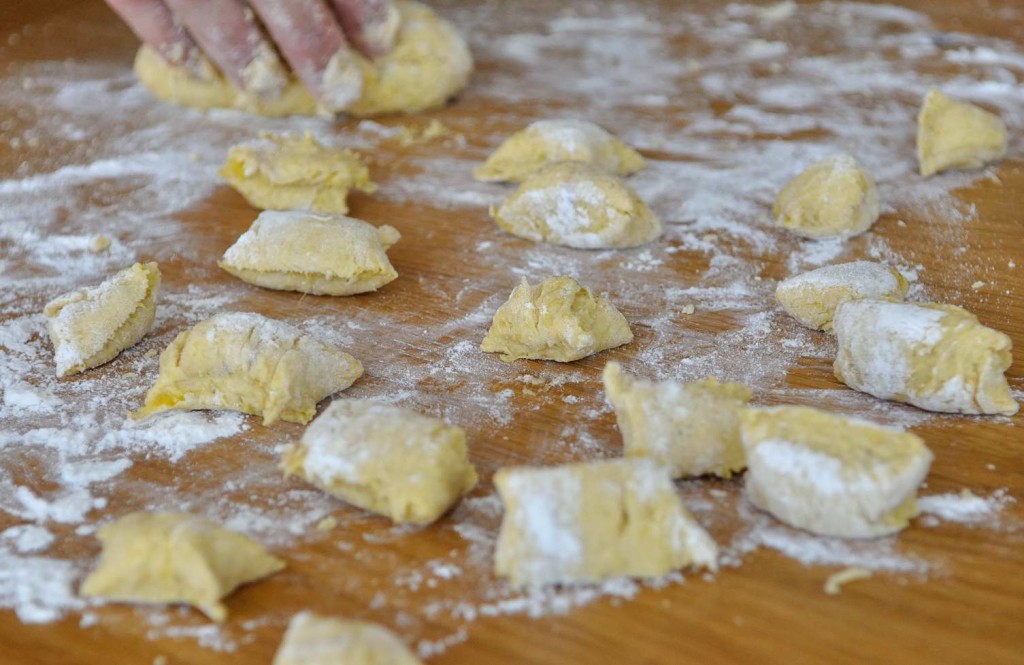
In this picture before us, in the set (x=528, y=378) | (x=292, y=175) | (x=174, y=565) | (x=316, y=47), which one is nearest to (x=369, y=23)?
(x=316, y=47)

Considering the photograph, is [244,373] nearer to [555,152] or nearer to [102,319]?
[102,319]

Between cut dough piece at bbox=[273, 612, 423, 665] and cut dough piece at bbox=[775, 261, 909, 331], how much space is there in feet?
3.08

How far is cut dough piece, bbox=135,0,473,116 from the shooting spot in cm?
254

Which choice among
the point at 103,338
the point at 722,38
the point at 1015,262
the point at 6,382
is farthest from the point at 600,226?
the point at 722,38

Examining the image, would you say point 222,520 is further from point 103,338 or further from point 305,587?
point 103,338

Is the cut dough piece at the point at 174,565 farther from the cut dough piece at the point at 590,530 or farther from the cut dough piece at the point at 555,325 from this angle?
Answer: the cut dough piece at the point at 555,325

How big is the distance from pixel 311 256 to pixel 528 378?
47cm

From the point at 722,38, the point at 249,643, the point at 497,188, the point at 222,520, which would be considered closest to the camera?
the point at 249,643

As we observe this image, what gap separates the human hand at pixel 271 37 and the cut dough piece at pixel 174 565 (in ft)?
4.97

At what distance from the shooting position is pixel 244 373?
58.0 inches

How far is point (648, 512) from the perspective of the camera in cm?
116

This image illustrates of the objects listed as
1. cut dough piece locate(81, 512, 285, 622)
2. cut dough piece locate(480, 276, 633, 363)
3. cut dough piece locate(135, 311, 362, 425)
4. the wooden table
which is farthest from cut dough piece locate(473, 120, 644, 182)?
cut dough piece locate(81, 512, 285, 622)

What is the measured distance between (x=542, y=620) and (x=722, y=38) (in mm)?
2447

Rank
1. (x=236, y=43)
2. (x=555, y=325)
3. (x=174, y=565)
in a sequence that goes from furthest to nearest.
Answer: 1. (x=236, y=43)
2. (x=555, y=325)
3. (x=174, y=565)
